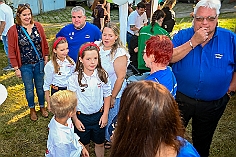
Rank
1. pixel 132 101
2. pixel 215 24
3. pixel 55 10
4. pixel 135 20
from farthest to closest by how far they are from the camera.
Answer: pixel 55 10 < pixel 135 20 < pixel 215 24 < pixel 132 101

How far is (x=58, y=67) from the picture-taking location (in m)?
3.48

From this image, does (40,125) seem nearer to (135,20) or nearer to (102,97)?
(102,97)

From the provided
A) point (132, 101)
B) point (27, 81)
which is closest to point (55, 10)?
point (27, 81)

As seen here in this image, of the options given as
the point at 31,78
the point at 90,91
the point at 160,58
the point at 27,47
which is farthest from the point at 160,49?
the point at 31,78

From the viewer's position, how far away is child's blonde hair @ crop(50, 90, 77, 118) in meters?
2.54

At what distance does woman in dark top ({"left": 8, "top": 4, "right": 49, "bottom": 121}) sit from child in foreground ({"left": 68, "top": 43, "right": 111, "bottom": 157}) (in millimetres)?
1419

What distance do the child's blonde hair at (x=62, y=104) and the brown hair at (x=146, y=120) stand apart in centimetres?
122

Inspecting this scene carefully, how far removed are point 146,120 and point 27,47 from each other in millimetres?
3083

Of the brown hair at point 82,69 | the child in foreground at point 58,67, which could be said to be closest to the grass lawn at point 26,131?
the child in foreground at point 58,67

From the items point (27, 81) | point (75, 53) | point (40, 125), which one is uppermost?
point (75, 53)

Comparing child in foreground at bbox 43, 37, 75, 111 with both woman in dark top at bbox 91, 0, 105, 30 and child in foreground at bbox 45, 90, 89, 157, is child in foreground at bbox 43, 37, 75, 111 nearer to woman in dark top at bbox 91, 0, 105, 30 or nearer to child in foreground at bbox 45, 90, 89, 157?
child in foreground at bbox 45, 90, 89, 157

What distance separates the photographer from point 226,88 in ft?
9.04

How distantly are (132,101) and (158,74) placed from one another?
2.99 feet

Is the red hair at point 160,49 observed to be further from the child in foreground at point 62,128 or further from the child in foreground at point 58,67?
the child in foreground at point 58,67
